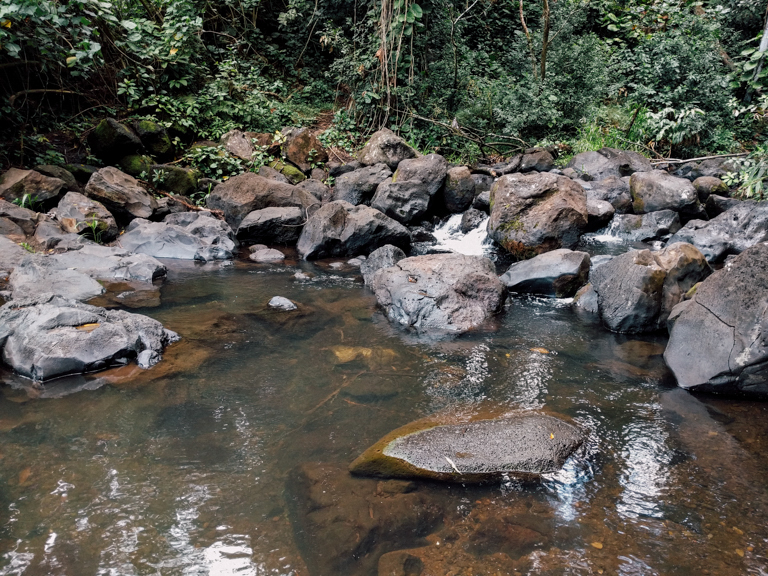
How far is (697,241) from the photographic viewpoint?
7.53 m

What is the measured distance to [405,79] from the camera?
39.8 feet

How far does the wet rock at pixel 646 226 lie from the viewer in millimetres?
8523

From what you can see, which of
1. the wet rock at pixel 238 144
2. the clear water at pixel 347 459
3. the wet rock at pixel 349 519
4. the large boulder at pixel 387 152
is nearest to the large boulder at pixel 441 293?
the clear water at pixel 347 459

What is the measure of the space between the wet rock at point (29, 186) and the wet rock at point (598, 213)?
8.62 meters

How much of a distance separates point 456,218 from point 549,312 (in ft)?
13.5

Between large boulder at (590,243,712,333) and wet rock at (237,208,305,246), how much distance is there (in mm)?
5225

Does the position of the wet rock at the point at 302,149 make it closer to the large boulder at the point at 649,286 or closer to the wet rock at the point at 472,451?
the large boulder at the point at 649,286

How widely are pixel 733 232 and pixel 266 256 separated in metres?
6.96

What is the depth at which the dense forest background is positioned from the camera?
10.5 m

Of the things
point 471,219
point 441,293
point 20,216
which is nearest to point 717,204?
point 471,219

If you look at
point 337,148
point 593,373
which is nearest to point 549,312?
point 593,373

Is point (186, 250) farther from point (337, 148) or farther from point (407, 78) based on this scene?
point (407, 78)

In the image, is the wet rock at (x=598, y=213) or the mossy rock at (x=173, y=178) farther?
the mossy rock at (x=173, y=178)

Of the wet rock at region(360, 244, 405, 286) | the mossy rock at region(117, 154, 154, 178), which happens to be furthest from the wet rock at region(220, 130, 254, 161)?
the wet rock at region(360, 244, 405, 286)
